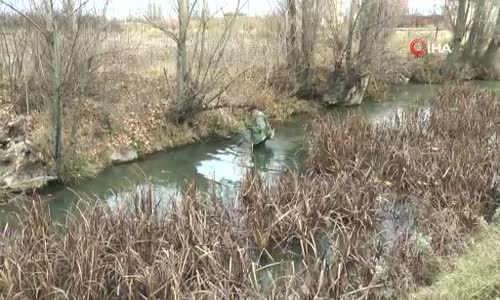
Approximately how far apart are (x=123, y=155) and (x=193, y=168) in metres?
1.39

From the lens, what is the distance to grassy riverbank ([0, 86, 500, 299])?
4.02 meters

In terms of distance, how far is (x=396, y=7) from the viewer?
1683 cm

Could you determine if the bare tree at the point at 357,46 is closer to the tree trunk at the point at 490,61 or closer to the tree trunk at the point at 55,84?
the tree trunk at the point at 490,61

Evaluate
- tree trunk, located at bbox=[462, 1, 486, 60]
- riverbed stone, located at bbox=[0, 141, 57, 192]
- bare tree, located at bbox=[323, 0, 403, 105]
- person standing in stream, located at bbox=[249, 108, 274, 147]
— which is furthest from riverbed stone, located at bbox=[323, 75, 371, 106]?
riverbed stone, located at bbox=[0, 141, 57, 192]

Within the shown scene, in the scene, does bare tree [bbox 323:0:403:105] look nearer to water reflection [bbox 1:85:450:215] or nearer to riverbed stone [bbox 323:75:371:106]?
riverbed stone [bbox 323:75:371:106]

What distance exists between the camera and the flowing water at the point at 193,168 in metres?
7.76

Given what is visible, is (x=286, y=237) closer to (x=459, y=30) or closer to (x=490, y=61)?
(x=459, y=30)

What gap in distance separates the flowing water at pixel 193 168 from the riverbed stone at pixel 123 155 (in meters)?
0.17

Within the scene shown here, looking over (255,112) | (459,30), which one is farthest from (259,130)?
(459,30)

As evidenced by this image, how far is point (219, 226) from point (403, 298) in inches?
73.1

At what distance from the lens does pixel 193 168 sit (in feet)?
31.2

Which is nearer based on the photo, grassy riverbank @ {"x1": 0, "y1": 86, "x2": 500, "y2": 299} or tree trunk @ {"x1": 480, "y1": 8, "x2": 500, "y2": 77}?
grassy riverbank @ {"x1": 0, "y1": 86, "x2": 500, "y2": 299}

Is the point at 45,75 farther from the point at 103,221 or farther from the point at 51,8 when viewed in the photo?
the point at 103,221

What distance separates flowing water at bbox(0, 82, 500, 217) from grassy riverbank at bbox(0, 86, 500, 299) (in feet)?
4.77
